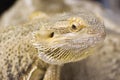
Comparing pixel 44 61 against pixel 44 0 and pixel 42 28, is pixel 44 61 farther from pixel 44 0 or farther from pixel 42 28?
pixel 44 0

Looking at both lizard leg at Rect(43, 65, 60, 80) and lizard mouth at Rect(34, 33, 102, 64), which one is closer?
lizard mouth at Rect(34, 33, 102, 64)

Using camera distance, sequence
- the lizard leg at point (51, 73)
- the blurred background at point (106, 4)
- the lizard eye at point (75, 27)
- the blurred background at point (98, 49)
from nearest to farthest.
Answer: the lizard eye at point (75, 27) < the lizard leg at point (51, 73) < the blurred background at point (98, 49) < the blurred background at point (106, 4)

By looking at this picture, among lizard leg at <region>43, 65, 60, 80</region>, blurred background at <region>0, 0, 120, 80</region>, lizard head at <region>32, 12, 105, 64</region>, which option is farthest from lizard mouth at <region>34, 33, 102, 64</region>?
blurred background at <region>0, 0, 120, 80</region>

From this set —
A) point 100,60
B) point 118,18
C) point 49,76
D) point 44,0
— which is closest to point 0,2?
point 44,0

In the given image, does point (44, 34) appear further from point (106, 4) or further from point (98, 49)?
point (106, 4)

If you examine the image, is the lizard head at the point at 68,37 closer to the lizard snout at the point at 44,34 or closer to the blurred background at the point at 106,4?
the lizard snout at the point at 44,34

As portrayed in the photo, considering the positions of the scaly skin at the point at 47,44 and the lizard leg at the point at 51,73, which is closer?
the scaly skin at the point at 47,44

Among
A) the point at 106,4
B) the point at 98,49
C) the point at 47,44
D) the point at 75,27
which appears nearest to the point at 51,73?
the point at 47,44

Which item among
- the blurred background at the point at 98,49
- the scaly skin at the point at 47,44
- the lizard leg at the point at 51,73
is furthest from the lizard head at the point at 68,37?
the blurred background at the point at 98,49

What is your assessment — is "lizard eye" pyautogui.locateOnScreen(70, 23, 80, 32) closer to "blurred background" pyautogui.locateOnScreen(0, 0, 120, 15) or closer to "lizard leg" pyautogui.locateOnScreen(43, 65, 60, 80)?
"lizard leg" pyautogui.locateOnScreen(43, 65, 60, 80)

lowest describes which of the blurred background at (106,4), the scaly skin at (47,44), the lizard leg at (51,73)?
the blurred background at (106,4)
